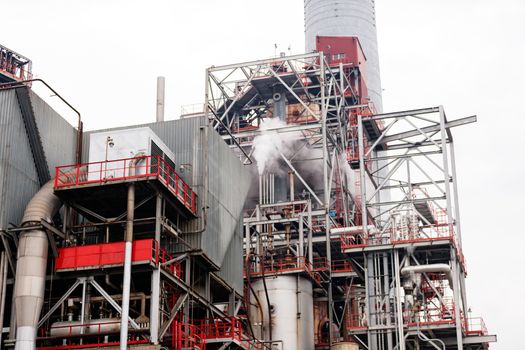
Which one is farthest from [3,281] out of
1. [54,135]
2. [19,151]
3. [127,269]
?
[54,135]

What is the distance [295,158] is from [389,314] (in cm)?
2215

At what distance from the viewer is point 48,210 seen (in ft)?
137

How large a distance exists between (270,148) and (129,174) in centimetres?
2480

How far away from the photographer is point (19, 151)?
43.6 meters

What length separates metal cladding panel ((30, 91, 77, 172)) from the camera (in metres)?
44.9

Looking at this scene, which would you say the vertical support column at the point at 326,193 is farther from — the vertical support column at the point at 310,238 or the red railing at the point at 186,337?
the red railing at the point at 186,337

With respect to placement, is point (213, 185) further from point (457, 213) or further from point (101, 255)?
point (457, 213)

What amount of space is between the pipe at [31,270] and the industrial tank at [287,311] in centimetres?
1659

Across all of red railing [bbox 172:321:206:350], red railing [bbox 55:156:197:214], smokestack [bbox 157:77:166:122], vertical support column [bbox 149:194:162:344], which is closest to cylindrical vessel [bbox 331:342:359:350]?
red railing [bbox 172:321:206:350]

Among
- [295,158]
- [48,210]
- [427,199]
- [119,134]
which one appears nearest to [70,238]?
[48,210]

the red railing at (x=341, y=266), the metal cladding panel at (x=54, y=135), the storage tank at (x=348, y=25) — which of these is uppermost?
the storage tank at (x=348, y=25)

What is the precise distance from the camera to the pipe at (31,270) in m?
39.5

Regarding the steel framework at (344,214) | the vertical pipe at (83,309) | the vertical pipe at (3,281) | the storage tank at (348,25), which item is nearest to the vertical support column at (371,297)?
the steel framework at (344,214)

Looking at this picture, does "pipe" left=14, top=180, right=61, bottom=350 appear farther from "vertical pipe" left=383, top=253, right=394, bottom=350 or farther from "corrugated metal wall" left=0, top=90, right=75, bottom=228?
"vertical pipe" left=383, top=253, right=394, bottom=350
